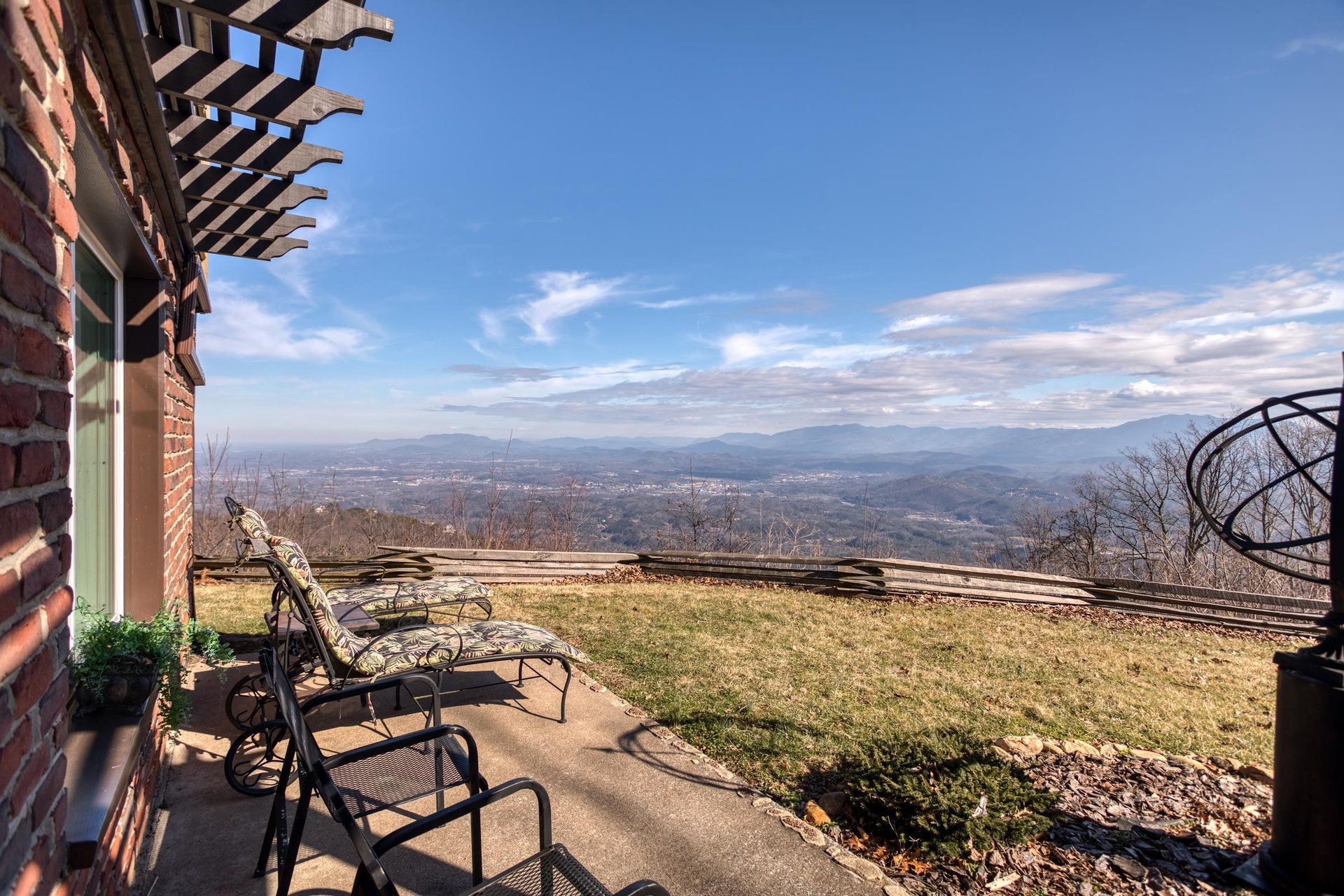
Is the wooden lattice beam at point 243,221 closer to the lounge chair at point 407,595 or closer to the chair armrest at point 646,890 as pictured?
→ the lounge chair at point 407,595

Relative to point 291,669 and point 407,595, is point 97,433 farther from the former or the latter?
point 407,595

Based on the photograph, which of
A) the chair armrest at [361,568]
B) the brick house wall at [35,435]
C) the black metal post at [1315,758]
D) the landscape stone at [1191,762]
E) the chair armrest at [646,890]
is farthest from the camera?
the chair armrest at [361,568]

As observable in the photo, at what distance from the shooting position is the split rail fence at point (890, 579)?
791 centimetres

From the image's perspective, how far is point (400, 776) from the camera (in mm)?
2594

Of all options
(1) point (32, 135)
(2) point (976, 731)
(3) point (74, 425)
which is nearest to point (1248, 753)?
(2) point (976, 731)

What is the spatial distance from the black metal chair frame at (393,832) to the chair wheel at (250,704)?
3.93 ft

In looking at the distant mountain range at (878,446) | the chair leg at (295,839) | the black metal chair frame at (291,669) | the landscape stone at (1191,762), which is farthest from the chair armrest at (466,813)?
the distant mountain range at (878,446)

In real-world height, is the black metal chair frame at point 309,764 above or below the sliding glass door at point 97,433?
below

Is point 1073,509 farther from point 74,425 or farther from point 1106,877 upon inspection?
point 74,425

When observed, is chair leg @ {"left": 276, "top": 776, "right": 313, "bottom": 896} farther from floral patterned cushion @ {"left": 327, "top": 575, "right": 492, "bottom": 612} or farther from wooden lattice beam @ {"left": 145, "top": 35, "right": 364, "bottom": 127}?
floral patterned cushion @ {"left": 327, "top": 575, "right": 492, "bottom": 612}

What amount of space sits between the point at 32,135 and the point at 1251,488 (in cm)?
2540

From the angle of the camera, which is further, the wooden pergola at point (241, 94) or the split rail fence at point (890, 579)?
the split rail fence at point (890, 579)

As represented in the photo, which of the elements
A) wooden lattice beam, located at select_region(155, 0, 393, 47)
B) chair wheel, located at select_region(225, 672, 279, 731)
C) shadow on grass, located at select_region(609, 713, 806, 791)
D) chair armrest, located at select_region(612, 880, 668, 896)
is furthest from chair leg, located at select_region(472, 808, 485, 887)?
wooden lattice beam, located at select_region(155, 0, 393, 47)

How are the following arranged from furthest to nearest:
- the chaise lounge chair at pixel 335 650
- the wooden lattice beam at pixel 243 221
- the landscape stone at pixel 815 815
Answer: the wooden lattice beam at pixel 243 221, the chaise lounge chair at pixel 335 650, the landscape stone at pixel 815 815
